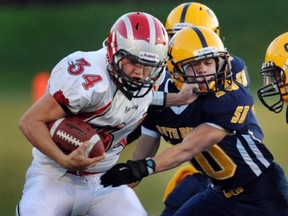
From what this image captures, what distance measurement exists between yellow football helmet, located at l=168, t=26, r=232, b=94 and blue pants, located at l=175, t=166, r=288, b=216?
59cm

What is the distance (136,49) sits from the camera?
4.83m

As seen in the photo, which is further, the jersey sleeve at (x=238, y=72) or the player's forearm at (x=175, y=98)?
the jersey sleeve at (x=238, y=72)

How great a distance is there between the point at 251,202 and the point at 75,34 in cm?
701

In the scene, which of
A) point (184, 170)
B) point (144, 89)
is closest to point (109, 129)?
point (144, 89)

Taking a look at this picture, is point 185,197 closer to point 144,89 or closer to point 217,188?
point 217,188

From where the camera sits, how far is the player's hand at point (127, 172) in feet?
15.6

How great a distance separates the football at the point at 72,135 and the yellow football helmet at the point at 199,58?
704 millimetres

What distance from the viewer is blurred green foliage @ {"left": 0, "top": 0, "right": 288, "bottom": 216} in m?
9.61

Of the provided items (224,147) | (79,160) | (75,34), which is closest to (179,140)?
(224,147)

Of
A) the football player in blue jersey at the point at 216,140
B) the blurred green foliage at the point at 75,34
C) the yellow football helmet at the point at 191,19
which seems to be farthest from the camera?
the blurred green foliage at the point at 75,34

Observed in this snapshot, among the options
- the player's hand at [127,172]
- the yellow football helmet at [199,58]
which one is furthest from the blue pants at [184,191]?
the player's hand at [127,172]

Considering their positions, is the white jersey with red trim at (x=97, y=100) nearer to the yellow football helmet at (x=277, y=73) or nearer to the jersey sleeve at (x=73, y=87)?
the jersey sleeve at (x=73, y=87)

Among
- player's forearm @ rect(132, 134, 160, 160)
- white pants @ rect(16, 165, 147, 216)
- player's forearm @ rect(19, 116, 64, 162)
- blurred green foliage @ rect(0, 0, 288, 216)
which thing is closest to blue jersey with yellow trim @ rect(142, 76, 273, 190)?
player's forearm @ rect(132, 134, 160, 160)

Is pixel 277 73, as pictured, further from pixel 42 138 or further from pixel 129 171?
pixel 42 138
